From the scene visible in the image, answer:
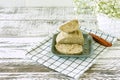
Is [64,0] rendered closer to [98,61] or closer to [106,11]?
[106,11]

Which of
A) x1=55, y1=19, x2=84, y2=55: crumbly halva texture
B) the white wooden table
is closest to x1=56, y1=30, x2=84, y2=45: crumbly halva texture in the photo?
x1=55, y1=19, x2=84, y2=55: crumbly halva texture

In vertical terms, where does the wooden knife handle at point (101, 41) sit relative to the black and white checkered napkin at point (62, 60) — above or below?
above

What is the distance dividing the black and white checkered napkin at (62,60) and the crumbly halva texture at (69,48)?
0.10 feet

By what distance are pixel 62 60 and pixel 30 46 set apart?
0.17 meters

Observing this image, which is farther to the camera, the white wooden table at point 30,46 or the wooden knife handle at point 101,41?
the wooden knife handle at point 101,41

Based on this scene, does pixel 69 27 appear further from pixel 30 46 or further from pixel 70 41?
pixel 30 46

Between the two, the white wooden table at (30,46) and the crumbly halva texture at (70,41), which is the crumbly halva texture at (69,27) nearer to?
the crumbly halva texture at (70,41)

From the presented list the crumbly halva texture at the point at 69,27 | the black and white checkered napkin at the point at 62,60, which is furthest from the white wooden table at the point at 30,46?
the crumbly halva texture at the point at 69,27

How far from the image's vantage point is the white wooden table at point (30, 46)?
3.39ft

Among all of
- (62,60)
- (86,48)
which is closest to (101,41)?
(86,48)

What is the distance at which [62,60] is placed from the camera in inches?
42.8

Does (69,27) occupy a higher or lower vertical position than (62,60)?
higher

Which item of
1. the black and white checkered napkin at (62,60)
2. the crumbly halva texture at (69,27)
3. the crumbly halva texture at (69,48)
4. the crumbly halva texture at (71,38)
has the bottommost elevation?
the black and white checkered napkin at (62,60)

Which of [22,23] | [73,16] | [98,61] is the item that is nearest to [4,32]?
[22,23]
